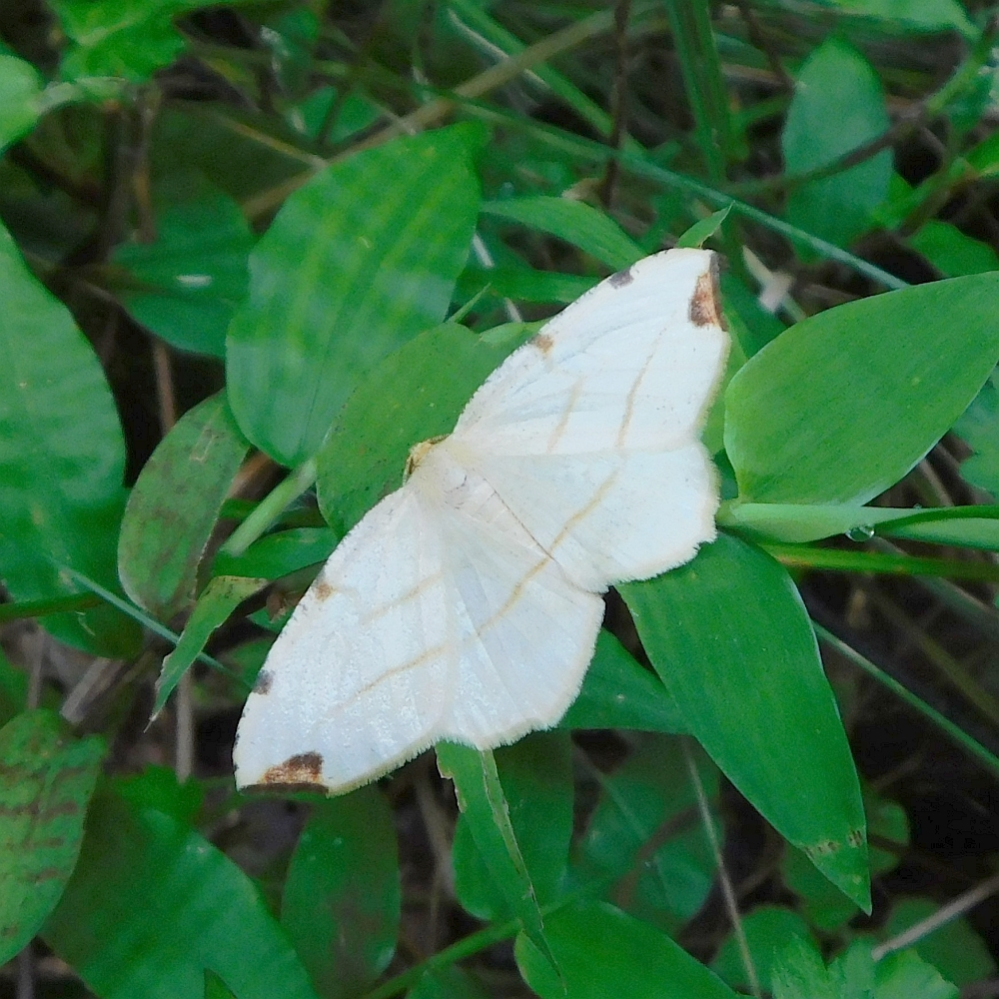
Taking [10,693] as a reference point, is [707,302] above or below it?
above

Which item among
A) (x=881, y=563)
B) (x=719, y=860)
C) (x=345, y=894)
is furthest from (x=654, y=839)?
(x=881, y=563)

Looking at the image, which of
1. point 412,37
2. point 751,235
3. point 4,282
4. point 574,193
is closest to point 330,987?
point 4,282

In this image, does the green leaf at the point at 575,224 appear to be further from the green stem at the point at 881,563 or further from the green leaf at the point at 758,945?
the green leaf at the point at 758,945

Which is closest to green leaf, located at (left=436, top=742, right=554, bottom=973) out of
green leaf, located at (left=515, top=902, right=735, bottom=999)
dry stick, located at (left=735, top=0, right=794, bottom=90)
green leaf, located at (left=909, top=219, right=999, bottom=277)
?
green leaf, located at (left=515, top=902, right=735, bottom=999)

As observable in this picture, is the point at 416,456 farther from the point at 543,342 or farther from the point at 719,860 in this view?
the point at 719,860

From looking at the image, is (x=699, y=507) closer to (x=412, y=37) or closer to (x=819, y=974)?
(x=819, y=974)

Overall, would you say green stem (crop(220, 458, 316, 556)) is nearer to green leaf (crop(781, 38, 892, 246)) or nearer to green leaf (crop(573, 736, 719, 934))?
green leaf (crop(573, 736, 719, 934))

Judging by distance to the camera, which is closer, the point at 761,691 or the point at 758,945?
the point at 761,691
